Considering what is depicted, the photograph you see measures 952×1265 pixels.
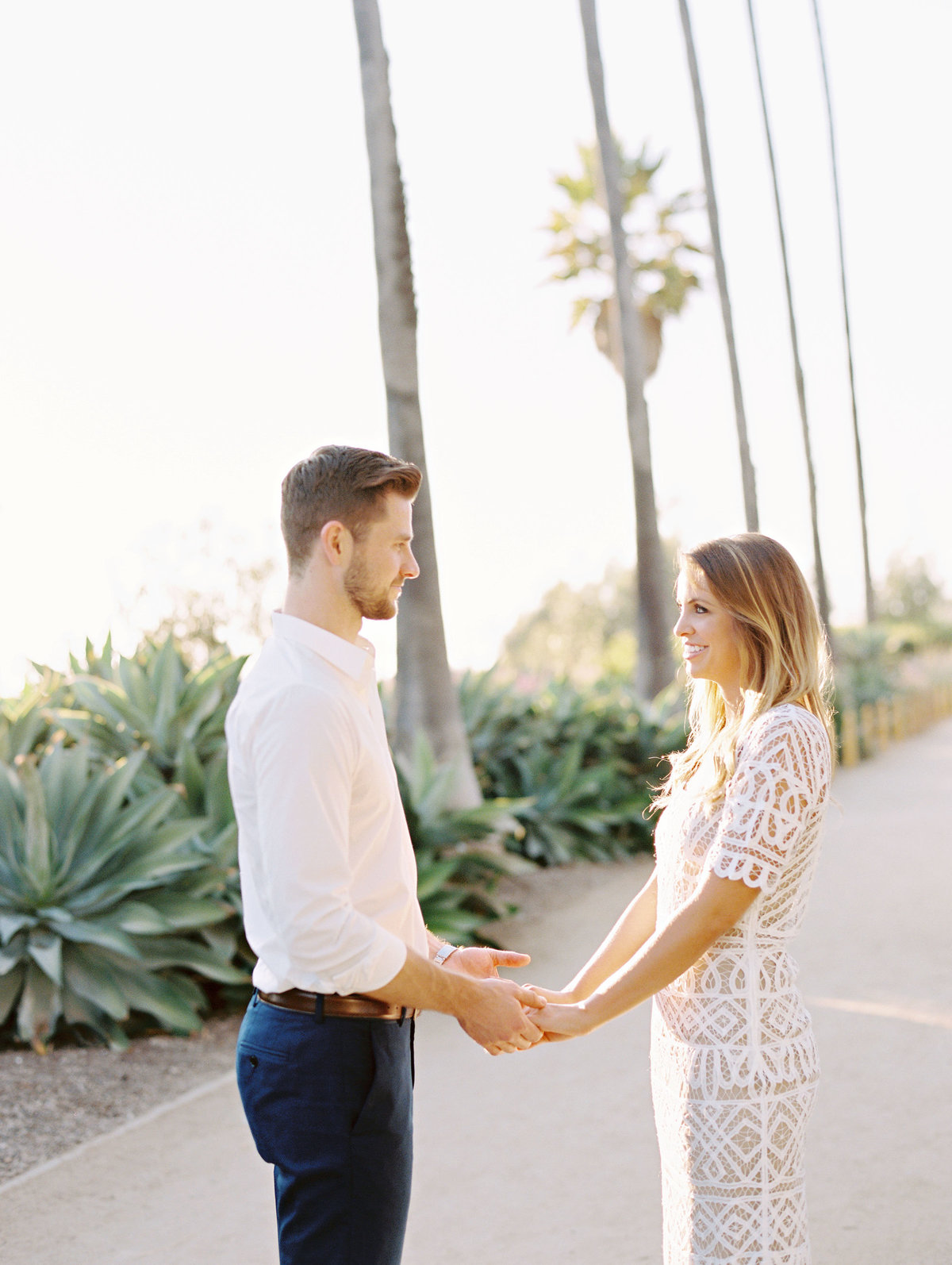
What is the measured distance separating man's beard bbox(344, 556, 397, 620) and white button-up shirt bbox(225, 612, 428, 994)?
0.25ft

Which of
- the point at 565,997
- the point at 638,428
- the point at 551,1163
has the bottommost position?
the point at 551,1163

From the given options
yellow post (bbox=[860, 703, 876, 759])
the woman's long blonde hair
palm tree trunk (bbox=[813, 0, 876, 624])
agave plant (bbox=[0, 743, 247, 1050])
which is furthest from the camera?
palm tree trunk (bbox=[813, 0, 876, 624])

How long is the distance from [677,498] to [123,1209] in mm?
62315

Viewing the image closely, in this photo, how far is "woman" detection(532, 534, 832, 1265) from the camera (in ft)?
8.50

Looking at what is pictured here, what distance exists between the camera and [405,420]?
959 cm

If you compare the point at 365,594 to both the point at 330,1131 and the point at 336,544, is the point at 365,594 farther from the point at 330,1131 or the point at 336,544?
the point at 330,1131

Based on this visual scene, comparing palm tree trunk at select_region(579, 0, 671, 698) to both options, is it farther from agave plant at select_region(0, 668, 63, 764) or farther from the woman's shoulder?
the woman's shoulder

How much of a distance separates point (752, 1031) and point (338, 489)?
1382 millimetres

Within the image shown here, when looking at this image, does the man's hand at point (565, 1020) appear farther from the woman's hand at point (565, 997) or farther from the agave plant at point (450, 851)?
the agave plant at point (450, 851)

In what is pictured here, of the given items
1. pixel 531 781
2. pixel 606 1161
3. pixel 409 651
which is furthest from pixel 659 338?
pixel 606 1161

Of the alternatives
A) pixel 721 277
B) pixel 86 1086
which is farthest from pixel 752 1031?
pixel 721 277

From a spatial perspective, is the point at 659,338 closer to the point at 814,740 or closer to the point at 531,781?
the point at 531,781

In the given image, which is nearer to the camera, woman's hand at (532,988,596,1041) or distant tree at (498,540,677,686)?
woman's hand at (532,988,596,1041)

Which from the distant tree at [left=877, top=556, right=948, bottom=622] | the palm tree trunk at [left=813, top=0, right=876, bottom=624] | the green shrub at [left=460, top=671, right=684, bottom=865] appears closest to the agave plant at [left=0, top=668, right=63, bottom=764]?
the green shrub at [left=460, top=671, right=684, bottom=865]
